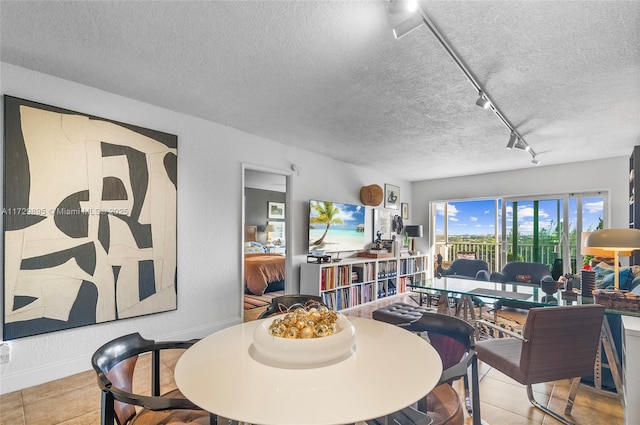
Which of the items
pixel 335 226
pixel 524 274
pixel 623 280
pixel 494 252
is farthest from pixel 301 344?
pixel 494 252

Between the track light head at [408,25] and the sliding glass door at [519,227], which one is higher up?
the track light head at [408,25]

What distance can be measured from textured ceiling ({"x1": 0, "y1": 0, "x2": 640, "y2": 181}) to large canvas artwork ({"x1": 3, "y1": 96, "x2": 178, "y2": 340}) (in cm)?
45

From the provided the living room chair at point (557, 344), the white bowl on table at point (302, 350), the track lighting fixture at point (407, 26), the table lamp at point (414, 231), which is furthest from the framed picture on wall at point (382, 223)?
the white bowl on table at point (302, 350)

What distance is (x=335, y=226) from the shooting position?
5.22 meters

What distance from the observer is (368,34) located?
6.35 feet

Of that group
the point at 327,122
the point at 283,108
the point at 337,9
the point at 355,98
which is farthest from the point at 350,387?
the point at 327,122

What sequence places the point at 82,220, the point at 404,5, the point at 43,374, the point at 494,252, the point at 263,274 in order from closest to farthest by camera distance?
1. the point at 404,5
2. the point at 43,374
3. the point at 82,220
4. the point at 263,274
5. the point at 494,252

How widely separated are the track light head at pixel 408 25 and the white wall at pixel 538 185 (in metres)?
3.99

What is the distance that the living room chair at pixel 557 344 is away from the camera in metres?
1.86

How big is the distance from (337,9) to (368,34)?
304 mm

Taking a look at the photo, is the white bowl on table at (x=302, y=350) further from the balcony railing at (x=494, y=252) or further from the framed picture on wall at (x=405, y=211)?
the framed picture on wall at (x=405, y=211)

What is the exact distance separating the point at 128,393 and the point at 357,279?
170 inches

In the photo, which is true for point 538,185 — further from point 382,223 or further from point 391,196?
point 382,223

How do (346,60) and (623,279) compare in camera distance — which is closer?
(346,60)
